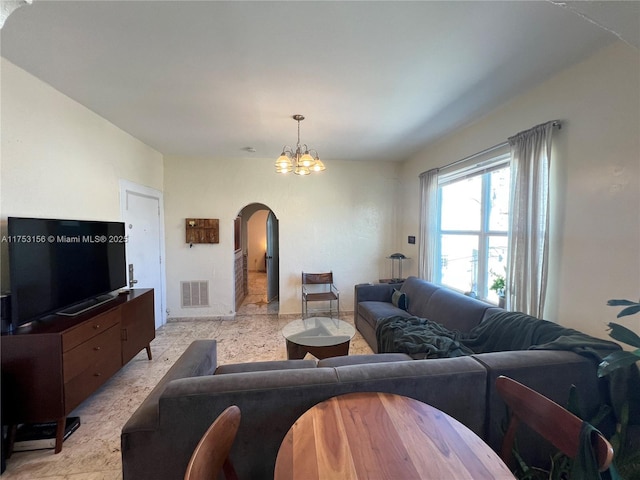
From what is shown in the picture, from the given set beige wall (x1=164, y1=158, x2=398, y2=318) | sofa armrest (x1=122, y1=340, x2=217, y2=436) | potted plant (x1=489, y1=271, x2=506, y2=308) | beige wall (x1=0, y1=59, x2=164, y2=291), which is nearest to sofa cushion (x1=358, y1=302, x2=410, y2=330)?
potted plant (x1=489, y1=271, x2=506, y2=308)

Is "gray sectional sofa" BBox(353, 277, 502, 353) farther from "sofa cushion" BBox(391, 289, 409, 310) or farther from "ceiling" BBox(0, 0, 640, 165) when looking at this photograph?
"ceiling" BBox(0, 0, 640, 165)

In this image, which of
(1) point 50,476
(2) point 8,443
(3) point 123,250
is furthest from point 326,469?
(3) point 123,250

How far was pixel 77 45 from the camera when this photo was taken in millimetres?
1638

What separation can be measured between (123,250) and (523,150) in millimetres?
3953

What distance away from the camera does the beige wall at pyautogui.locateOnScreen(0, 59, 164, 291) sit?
5.87 feet

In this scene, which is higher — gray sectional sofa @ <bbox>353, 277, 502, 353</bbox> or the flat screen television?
the flat screen television

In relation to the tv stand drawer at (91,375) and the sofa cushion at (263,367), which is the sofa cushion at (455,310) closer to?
the sofa cushion at (263,367)

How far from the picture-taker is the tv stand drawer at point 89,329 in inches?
68.2

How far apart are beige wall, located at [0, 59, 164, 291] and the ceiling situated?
153 mm

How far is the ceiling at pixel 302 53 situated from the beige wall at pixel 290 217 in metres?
→ 1.48

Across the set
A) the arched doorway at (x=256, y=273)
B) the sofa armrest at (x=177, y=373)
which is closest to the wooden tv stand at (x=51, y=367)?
the sofa armrest at (x=177, y=373)

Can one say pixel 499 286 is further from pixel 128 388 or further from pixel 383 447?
pixel 128 388

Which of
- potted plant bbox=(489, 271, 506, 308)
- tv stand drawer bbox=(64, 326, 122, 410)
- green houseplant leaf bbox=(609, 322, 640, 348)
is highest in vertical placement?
green houseplant leaf bbox=(609, 322, 640, 348)

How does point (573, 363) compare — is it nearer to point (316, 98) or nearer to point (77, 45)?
point (316, 98)
